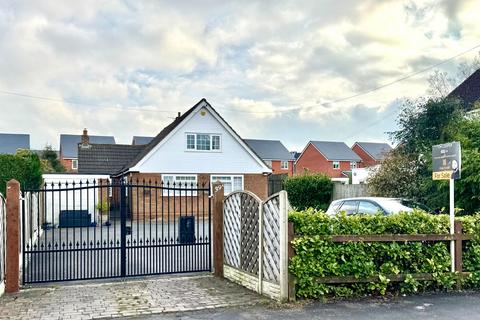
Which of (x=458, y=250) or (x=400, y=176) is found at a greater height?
(x=400, y=176)

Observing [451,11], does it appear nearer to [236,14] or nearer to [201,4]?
[236,14]

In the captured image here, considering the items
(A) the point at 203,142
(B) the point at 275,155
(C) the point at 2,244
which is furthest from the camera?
(B) the point at 275,155

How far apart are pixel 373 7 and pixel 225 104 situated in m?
16.0

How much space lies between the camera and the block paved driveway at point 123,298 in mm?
6117

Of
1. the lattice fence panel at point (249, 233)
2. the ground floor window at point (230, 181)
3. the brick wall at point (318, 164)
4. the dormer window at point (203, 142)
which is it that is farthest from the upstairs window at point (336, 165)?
the lattice fence panel at point (249, 233)

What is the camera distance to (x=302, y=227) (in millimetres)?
6676

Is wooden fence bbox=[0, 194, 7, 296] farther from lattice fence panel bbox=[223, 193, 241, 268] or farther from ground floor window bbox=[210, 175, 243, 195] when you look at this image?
ground floor window bbox=[210, 175, 243, 195]

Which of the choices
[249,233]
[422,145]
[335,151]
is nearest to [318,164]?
[335,151]

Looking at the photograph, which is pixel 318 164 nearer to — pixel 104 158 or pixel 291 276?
pixel 104 158

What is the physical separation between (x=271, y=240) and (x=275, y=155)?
50.6 metres

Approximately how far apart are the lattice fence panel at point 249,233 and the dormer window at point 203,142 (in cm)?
1666

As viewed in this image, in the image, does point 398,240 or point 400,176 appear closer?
point 398,240

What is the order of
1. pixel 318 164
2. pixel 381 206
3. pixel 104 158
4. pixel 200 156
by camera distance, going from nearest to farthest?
pixel 381 206
pixel 200 156
pixel 104 158
pixel 318 164

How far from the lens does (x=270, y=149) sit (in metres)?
57.9
